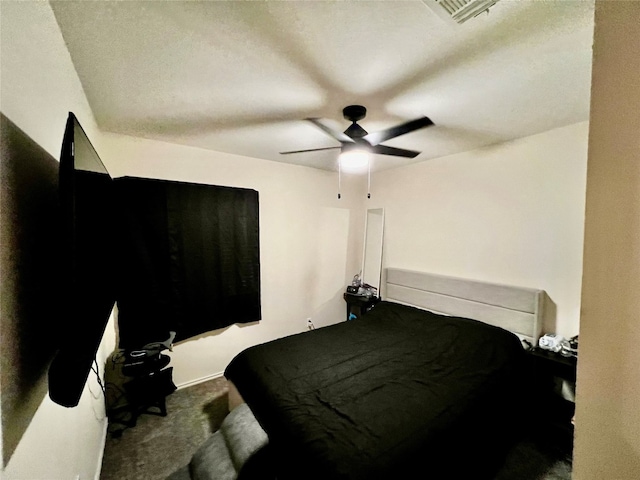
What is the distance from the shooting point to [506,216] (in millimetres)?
2623

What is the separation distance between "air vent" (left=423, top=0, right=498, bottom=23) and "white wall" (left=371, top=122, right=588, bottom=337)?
1912 mm

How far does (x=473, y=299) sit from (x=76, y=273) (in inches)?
123

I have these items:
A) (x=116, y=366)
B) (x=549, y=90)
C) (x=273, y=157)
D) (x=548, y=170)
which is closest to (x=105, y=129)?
(x=273, y=157)

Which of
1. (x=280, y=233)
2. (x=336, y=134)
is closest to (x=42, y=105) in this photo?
(x=336, y=134)

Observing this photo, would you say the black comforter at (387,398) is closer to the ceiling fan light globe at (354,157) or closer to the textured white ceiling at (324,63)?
the ceiling fan light globe at (354,157)

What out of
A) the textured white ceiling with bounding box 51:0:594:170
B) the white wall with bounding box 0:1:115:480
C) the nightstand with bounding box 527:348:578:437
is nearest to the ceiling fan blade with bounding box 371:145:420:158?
the textured white ceiling with bounding box 51:0:594:170

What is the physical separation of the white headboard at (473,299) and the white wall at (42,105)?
312 cm

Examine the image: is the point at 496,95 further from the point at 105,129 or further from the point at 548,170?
the point at 105,129

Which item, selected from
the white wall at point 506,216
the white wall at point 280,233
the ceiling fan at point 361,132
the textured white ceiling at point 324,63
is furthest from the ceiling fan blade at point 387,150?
the white wall at point 280,233

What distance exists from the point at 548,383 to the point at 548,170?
72.9 inches

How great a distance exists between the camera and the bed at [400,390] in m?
1.28

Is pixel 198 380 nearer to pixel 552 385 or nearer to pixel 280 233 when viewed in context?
pixel 280 233

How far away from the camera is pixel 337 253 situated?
3.92 meters

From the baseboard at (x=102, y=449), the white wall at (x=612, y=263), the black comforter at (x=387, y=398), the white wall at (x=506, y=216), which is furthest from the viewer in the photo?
the white wall at (x=506, y=216)
